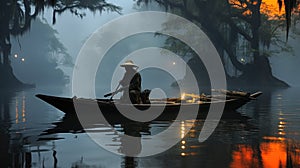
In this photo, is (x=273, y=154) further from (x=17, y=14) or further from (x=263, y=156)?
(x=17, y=14)

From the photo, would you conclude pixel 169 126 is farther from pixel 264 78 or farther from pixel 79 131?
pixel 264 78

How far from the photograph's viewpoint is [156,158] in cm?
627

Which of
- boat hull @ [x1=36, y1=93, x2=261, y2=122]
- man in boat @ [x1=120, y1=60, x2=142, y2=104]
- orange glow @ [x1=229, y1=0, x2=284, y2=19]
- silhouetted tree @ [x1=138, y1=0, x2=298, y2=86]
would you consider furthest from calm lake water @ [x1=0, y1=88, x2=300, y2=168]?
orange glow @ [x1=229, y1=0, x2=284, y2=19]

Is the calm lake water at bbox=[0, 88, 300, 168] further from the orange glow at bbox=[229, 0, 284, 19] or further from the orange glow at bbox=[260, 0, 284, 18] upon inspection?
the orange glow at bbox=[260, 0, 284, 18]

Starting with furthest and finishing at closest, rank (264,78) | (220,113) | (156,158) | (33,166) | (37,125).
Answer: (264,78) → (220,113) → (37,125) → (156,158) → (33,166)

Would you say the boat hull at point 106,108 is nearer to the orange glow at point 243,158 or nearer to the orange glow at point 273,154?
the orange glow at point 273,154

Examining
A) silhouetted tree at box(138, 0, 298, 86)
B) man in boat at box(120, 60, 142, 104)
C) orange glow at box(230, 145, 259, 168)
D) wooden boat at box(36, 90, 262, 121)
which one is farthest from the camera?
silhouetted tree at box(138, 0, 298, 86)

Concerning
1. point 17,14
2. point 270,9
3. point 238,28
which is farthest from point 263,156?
point 270,9

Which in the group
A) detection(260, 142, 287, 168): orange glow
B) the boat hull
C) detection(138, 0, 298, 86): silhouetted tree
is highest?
detection(138, 0, 298, 86): silhouetted tree

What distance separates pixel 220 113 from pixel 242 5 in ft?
103

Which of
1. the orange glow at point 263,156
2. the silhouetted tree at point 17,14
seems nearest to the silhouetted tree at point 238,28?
the silhouetted tree at point 17,14

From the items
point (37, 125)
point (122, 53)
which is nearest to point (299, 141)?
point (37, 125)

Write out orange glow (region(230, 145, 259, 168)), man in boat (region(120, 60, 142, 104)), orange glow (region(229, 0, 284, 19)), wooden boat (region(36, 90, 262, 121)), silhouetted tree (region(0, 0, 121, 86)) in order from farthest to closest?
orange glow (region(229, 0, 284, 19)), silhouetted tree (region(0, 0, 121, 86)), man in boat (region(120, 60, 142, 104)), wooden boat (region(36, 90, 262, 121)), orange glow (region(230, 145, 259, 168))

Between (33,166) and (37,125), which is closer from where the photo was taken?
(33,166)
